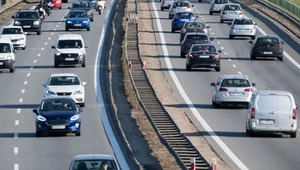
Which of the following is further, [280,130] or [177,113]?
[177,113]

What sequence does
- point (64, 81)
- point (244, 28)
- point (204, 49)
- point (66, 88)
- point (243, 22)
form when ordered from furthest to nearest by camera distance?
point (244, 28) < point (243, 22) < point (204, 49) < point (64, 81) < point (66, 88)

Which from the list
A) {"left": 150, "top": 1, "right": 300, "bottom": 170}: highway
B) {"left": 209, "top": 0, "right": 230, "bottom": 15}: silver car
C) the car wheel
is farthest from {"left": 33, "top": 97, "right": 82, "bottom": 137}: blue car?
{"left": 209, "top": 0, "right": 230, "bottom": 15}: silver car

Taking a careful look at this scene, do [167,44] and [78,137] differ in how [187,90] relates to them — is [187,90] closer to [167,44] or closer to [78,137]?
[78,137]

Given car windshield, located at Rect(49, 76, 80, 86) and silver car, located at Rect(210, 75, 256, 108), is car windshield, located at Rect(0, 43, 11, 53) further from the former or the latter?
silver car, located at Rect(210, 75, 256, 108)

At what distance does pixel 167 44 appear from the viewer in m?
70.4

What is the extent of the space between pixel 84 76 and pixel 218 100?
12.9m

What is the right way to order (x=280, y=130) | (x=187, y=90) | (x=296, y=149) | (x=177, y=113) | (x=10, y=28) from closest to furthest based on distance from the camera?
(x=296, y=149) → (x=280, y=130) → (x=177, y=113) → (x=187, y=90) → (x=10, y=28)

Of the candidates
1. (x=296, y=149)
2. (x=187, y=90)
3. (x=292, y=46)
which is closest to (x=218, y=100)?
(x=187, y=90)

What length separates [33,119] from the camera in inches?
1603

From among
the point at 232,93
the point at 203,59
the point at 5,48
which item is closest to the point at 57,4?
the point at 5,48

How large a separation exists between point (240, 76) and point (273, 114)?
28.9 feet

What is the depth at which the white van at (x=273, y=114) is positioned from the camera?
35.8 meters

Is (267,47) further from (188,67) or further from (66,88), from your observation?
(66,88)

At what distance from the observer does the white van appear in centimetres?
3578
